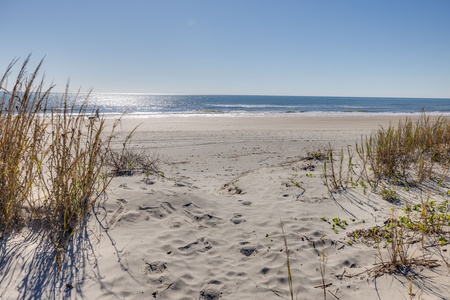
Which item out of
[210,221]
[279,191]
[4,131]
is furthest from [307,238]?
[4,131]

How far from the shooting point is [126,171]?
19.1 ft

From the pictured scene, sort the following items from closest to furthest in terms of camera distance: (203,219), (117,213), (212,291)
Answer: (212,291)
(117,213)
(203,219)

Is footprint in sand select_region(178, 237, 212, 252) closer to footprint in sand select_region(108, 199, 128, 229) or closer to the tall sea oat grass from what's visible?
footprint in sand select_region(108, 199, 128, 229)

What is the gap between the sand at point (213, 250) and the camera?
2.60m

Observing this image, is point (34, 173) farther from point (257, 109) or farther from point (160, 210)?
point (257, 109)

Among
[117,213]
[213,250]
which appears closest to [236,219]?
[213,250]

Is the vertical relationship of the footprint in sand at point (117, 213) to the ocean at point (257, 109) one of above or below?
below

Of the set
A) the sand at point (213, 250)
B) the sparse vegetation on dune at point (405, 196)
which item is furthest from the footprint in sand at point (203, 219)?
the sparse vegetation on dune at point (405, 196)

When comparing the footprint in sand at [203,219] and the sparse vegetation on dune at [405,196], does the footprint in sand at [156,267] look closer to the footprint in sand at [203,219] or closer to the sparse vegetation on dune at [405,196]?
the footprint in sand at [203,219]

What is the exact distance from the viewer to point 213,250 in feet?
10.9

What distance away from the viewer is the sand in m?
2.60

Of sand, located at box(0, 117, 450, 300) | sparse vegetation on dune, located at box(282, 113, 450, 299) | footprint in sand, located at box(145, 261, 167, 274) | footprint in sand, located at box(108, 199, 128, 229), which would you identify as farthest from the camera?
footprint in sand, located at box(108, 199, 128, 229)

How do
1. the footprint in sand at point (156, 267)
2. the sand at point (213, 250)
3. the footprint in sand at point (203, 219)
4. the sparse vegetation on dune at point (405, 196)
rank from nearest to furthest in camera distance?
the sand at point (213, 250)
the sparse vegetation on dune at point (405, 196)
the footprint in sand at point (156, 267)
the footprint in sand at point (203, 219)

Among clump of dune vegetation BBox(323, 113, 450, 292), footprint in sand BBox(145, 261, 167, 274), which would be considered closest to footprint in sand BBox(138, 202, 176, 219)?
footprint in sand BBox(145, 261, 167, 274)
